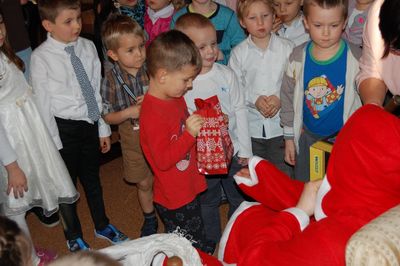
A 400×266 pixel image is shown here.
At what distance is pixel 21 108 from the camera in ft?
8.21

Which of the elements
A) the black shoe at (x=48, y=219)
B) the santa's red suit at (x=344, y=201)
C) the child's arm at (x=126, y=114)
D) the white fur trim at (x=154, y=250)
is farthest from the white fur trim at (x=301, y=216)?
the black shoe at (x=48, y=219)

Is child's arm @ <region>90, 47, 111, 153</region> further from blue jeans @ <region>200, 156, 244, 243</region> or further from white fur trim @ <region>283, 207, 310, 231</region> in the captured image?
white fur trim @ <region>283, 207, 310, 231</region>

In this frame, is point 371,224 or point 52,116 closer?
point 371,224

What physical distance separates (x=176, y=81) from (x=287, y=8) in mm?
912

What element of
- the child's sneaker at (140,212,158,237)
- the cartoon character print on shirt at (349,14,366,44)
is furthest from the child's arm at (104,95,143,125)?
the cartoon character print on shirt at (349,14,366,44)

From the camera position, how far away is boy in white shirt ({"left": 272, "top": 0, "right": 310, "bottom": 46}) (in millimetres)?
2836

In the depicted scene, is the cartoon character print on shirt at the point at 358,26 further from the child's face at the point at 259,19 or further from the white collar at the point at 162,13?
the white collar at the point at 162,13

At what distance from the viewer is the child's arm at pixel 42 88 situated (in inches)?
102

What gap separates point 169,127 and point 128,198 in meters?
1.34

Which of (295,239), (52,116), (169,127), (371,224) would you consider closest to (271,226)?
(295,239)

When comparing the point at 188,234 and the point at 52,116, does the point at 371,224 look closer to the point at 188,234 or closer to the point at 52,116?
the point at 188,234

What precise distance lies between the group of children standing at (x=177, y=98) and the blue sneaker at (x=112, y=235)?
6.4 inches

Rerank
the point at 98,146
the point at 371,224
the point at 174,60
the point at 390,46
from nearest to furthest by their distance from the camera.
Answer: the point at 371,224, the point at 390,46, the point at 174,60, the point at 98,146

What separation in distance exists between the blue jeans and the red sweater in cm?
28
